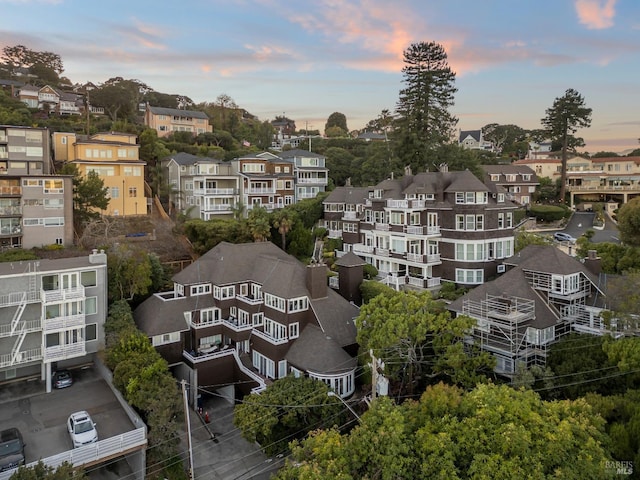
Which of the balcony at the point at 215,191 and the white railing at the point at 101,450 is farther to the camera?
the balcony at the point at 215,191

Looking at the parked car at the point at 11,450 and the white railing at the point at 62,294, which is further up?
the white railing at the point at 62,294

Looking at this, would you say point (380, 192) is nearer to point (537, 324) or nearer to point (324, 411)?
point (537, 324)

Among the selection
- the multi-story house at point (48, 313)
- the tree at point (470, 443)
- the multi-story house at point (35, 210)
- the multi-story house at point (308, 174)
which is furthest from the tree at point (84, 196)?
the tree at point (470, 443)

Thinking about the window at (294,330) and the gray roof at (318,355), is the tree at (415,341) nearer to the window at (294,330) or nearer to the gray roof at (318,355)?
the gray roof at (318,355)

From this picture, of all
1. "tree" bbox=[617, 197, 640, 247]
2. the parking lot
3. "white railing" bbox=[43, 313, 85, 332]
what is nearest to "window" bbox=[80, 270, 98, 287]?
"white railing" bbox=[43, 313, 85, 332]

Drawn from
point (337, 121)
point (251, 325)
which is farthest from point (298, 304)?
point (337, 121)

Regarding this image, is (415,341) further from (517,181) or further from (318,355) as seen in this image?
(517,181)
